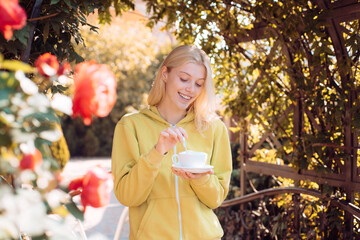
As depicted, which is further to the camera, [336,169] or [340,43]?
[336,169]

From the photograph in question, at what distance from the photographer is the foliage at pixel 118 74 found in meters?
13.2

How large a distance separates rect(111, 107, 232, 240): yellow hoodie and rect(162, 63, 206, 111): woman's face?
0.42 ft

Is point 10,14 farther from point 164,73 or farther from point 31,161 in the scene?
point 164,73

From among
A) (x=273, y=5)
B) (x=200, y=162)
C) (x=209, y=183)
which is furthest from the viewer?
(x=273, y=5)

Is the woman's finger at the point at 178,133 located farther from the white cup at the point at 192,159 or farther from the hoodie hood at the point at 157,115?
the hoodie hood at the point at 157,115

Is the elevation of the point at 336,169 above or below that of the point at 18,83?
below

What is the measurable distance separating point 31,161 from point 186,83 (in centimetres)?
128

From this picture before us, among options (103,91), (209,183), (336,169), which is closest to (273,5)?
(336,169)

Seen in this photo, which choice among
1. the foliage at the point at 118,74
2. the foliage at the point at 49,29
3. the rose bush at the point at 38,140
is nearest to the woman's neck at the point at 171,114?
the foliage at the point at 49,29

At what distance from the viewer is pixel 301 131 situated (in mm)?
2994

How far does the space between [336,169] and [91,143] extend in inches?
445

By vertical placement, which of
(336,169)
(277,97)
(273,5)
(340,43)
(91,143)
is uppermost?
(273,5)

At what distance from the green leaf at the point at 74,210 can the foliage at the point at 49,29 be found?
0.68 meters

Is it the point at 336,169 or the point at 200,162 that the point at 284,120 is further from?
the point at 200,162
